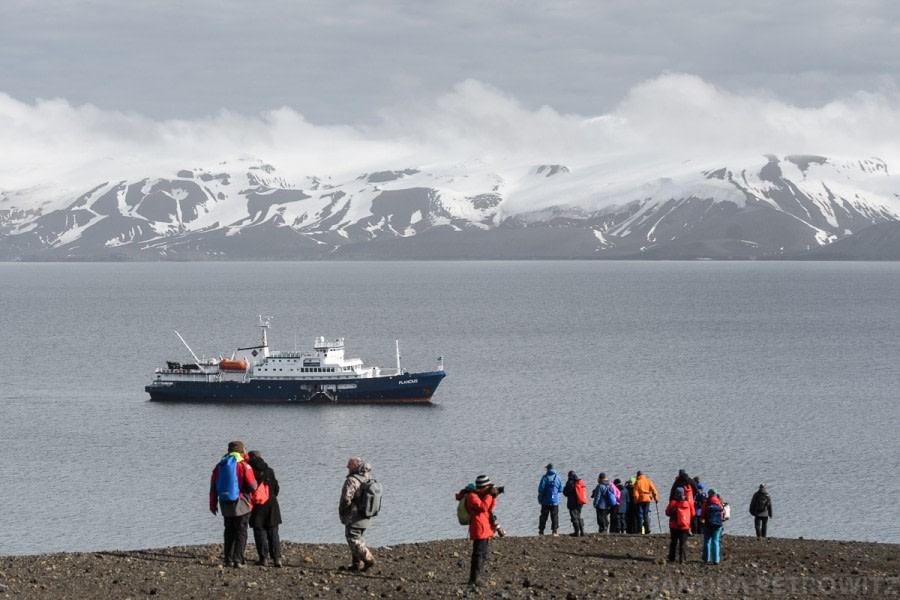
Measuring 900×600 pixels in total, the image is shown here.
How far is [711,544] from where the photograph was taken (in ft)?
85.2

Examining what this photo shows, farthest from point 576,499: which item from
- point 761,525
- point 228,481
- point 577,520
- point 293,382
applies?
point 293,382

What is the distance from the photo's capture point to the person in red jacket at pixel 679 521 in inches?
1009

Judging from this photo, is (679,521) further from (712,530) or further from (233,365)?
(233,365)

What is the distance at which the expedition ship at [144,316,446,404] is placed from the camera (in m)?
90.6

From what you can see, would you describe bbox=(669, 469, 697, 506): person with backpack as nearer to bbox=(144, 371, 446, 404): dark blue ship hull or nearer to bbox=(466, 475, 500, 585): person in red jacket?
bbox=(466, 475, 500, 585): person in red jacket

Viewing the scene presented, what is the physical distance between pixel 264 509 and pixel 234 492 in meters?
0.80

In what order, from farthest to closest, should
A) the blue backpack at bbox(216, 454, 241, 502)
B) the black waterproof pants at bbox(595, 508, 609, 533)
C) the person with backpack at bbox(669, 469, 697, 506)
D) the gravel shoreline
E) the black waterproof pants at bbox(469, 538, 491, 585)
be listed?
the black waterproof pants at bbox(595, 508, 609, 533) → the person with backpack at bbox(669, 469, 697, 506) → the blue backpack at bbox(216, 454, 241, 502) → the black waterproof pants at bbox(469, 538, 491, 585) → the gravel shoreline

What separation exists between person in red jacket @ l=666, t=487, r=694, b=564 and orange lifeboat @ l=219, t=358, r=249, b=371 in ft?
231

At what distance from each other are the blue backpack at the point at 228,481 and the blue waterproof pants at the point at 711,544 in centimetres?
915

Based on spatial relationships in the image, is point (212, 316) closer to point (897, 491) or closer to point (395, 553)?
point (897, 491)

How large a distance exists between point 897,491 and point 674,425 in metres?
21.8

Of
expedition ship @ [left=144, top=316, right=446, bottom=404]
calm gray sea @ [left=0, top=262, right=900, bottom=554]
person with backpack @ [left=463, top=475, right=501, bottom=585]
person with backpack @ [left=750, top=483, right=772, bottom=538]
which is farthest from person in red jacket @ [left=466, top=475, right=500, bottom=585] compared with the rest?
expedition ship @ [left=144, top=316, right=446, bottom=404]

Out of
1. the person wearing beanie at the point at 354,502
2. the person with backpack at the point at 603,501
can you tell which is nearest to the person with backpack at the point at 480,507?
the person wearing beanie at the point at 354,502

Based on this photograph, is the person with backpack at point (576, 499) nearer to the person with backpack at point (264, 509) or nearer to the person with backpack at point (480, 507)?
the person with backpack at point (480, 507)
